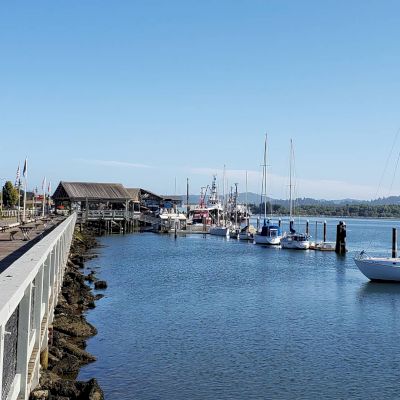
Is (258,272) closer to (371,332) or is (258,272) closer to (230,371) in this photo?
(371,332)

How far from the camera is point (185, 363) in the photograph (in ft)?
67.4

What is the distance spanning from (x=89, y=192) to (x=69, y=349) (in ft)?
270

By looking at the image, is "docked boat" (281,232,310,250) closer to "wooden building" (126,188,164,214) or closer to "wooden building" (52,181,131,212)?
"wooden building" (52,181,131,212)

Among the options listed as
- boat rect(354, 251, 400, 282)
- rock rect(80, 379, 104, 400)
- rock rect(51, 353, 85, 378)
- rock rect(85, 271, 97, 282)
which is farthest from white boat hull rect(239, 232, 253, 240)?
rock rect(80, 379, 104, 400)

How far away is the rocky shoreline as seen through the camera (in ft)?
48.2

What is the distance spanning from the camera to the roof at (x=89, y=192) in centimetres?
9869

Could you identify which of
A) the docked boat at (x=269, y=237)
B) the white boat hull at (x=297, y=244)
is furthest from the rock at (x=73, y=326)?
the docked boat at (x=269, y=237)

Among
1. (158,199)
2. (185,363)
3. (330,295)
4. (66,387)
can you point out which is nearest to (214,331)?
(185,363)

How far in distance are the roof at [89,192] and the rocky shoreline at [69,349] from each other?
64.3 meters

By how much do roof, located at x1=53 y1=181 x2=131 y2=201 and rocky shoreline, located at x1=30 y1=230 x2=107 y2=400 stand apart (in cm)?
6429

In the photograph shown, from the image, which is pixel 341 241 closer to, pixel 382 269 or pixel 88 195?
pixel 382 269

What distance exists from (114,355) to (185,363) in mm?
2617

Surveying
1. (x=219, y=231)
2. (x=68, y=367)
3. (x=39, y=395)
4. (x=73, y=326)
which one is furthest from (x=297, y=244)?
(x=39, y=395)

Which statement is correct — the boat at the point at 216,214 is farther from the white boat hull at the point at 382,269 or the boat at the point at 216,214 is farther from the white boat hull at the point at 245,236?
the white boat hull at the point at 382,269
